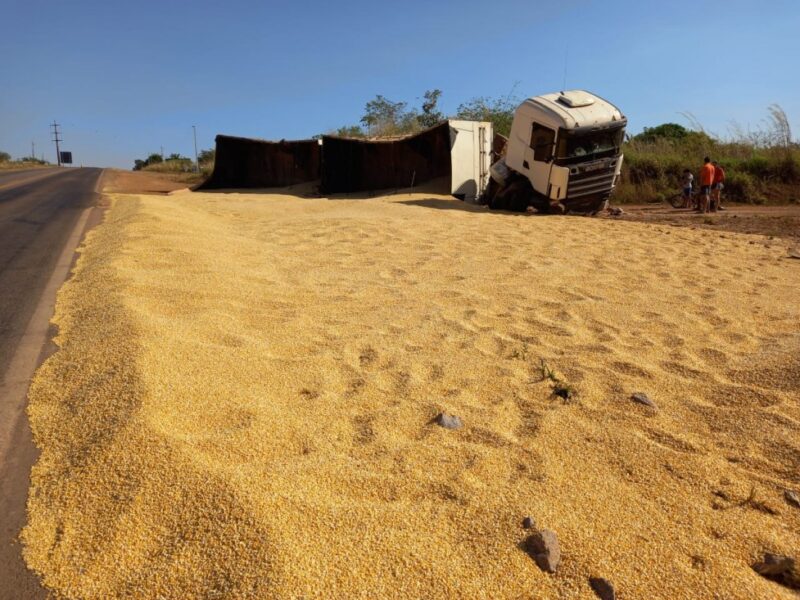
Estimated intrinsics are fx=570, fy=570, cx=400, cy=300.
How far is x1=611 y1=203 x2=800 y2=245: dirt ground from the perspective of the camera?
11.1 meters

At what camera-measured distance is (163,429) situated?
247 centimetres

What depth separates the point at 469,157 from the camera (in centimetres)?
1494

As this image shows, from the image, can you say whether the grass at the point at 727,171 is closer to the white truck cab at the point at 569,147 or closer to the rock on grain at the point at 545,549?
the white truck cab at the point at 569,147

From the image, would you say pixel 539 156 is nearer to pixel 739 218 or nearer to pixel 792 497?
pixel 739 218

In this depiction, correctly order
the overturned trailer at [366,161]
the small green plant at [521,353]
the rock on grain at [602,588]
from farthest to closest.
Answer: the overturned trailer at [366,161], the small green plant at [521,353], the rock on grain at [602,588]

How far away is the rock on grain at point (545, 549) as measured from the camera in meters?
1.93

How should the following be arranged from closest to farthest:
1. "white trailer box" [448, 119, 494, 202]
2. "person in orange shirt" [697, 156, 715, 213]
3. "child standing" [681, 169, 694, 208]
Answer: "person in orange shirt" [697, 156, 715, 213], "white trailer box" [448, 119, 494, 202], "child standing" [681, 169, 694, 208]

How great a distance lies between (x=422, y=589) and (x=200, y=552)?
0.72 m

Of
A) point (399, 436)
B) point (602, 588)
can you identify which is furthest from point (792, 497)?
point (399, 436)

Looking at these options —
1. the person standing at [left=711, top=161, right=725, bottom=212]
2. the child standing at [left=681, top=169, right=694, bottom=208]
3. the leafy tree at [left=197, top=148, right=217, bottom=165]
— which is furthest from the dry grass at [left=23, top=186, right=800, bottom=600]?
the leafy tree at [left=197, top=148, right=217, bottom=165]

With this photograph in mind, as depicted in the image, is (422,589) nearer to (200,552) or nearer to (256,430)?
(200,552)

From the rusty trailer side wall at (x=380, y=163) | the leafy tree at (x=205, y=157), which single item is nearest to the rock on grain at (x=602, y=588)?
the rusty trailer side wall at (x=380, y=163)

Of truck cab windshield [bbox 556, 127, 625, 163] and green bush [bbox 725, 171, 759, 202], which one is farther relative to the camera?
green bush [bbox 725, 171, 759, 202]

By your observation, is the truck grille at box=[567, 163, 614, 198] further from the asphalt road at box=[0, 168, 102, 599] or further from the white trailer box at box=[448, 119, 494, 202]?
the asphalt road at box=[0, 168, 102, 599]
